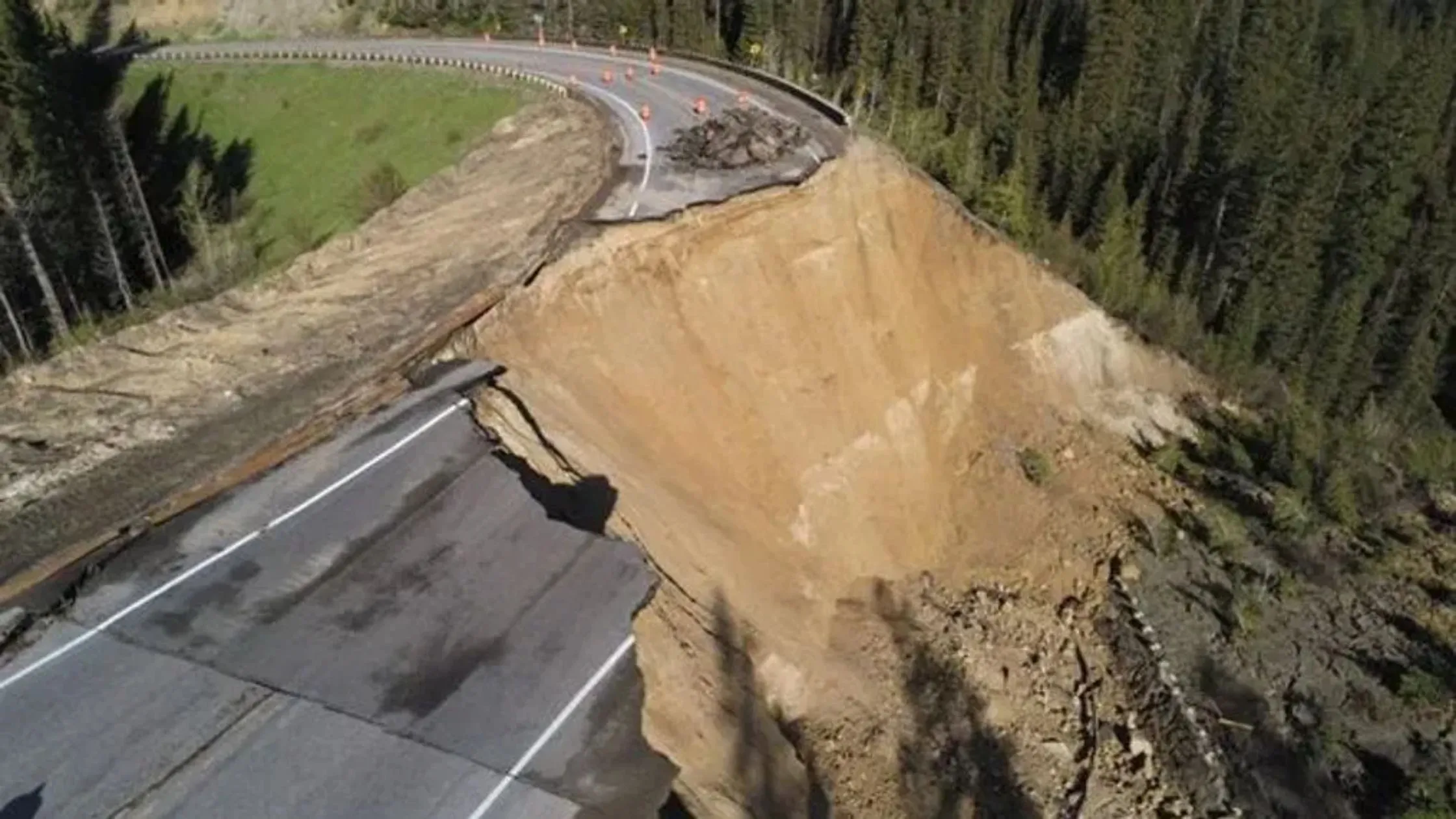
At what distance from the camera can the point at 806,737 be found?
1958 centimetres

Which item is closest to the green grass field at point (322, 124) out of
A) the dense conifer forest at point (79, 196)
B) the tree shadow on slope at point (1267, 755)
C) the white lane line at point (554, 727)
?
the dense conifer forest at point (79, 196)

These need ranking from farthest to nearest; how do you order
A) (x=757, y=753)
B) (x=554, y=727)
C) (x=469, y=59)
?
1. (x=469, y=59)
2. (x=757, y=753)
3. (x=554, y=727)

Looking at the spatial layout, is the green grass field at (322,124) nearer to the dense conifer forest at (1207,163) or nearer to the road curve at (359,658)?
the dense conifer forest at (1207,163)

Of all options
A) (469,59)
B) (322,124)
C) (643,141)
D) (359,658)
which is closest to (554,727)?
(359,658)

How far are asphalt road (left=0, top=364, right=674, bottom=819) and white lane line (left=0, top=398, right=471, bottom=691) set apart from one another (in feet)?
0.10

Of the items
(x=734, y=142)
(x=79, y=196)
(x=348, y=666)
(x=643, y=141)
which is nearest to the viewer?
(x=348, y=666)

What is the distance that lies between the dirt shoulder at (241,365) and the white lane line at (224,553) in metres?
1.53

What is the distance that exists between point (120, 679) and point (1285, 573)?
2525cm

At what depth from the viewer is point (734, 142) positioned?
2788cm

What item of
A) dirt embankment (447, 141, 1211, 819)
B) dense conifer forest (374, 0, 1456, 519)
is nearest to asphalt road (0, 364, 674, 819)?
dirt embankment (447, 141, 1211, 819)

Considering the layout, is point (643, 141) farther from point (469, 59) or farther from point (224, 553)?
point (224, 553)

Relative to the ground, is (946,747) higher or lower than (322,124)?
lower

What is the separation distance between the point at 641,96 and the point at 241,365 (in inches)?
744

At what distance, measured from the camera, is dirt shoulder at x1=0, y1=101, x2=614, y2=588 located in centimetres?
1498
